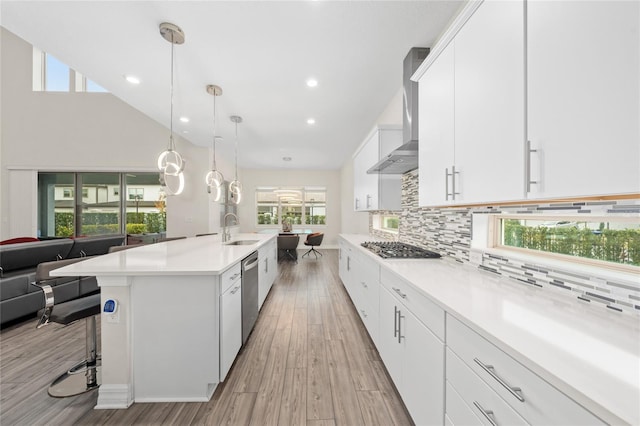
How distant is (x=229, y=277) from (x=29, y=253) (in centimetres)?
297

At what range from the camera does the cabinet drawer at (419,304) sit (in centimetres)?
112

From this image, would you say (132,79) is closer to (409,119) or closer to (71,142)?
(409,119)

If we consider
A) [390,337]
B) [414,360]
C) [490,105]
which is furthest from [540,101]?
[390,337]

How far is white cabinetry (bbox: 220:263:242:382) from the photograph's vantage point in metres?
1.74

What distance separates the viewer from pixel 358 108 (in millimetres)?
3621

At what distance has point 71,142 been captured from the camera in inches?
234

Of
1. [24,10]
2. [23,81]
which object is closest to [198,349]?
[24,10]

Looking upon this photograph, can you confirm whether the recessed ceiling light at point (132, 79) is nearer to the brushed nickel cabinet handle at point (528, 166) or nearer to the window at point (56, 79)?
the brushed nickel cabinet handle at point (528, 166)

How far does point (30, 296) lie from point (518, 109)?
185 inches

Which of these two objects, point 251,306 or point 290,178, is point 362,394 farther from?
point 290,178

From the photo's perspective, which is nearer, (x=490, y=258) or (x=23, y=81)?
(x=490, y=258)

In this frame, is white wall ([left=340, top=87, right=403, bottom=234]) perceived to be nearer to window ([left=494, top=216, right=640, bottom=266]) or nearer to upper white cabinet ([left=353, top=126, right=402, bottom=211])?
upper white cabinet ([left=353, top=126, right=402, bottom=211])

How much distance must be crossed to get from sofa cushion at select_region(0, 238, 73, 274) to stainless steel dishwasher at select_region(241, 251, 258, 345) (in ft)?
9.16

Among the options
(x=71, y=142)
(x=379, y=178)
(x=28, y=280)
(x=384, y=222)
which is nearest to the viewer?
(x=28, y=280)
